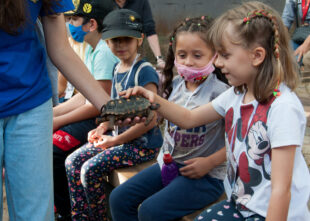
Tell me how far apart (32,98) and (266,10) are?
1.06 metres

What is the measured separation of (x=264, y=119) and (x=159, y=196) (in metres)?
0.80

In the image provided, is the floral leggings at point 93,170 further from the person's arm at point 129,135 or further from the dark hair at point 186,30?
the dark hair at point 186,30

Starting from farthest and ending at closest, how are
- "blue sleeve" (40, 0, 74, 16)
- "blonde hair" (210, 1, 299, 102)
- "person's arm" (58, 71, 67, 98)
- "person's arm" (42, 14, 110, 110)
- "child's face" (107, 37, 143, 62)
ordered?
"person's arm" (58, 71, 67, 98), "child's face" (107, 37, 143, 62), "person's arm" (42, 14, 110, 110), "blue sleeve" (40, 0, 74, 16), "blonde hair" (210, 1, 299, 102)

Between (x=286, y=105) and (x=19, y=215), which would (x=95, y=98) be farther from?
(x=286, y=105)

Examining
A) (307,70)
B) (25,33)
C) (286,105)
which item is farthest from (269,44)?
(307,70)

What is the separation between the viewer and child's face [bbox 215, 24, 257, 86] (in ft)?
5.00

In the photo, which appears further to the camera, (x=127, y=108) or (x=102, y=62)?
(x=102, y=62)

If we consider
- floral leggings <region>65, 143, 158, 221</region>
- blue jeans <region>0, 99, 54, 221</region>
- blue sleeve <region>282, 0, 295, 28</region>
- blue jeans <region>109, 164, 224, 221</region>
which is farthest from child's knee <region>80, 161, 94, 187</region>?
blue sleeve <region>282, 0, 295, 28</region>

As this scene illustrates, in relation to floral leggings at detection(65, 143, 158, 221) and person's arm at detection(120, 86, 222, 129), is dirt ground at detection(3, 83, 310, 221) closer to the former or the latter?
floral leggings at detection(65, 143, 158, 221)

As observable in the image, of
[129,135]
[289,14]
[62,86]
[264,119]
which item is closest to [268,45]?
[264,119]

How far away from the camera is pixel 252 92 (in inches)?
62.8

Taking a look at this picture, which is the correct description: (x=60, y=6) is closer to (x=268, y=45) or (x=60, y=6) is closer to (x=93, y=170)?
(x=268, y=45)

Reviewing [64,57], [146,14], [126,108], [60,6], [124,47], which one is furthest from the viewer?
[146,14]

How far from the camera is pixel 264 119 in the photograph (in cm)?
149
